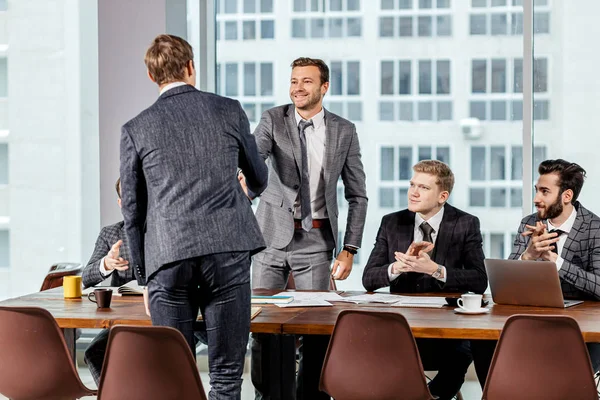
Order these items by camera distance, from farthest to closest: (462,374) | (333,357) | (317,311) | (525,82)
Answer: (525,82) → (462,374) → (317,311) → (333,357)

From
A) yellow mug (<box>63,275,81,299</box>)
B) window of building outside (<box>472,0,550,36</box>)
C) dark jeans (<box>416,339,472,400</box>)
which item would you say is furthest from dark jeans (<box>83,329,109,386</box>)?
window of building outside (<box>472,0,550,36</box>)

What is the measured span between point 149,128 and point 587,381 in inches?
62.8

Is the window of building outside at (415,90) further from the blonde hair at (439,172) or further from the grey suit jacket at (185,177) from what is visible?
the grey suit jacket at (185,177)

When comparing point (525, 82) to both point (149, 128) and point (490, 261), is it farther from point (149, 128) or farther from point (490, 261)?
point (149, 128)

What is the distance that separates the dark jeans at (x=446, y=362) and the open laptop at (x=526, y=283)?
45cm

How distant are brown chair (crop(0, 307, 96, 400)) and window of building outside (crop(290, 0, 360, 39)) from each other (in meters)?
3.43

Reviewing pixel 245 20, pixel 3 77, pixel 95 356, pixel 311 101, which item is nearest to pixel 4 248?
pixel 3 77

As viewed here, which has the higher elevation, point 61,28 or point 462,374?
point 61,28

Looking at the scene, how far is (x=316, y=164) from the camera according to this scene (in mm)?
4277

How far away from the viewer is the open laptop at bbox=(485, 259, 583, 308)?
3.14m

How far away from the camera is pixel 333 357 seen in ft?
9.46

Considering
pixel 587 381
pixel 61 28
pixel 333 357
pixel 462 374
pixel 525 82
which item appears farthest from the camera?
pixel 61 28

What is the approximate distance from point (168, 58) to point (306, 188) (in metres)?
1.62

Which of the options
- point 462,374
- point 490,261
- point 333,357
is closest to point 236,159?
point 333,357
